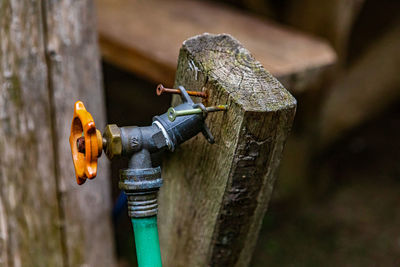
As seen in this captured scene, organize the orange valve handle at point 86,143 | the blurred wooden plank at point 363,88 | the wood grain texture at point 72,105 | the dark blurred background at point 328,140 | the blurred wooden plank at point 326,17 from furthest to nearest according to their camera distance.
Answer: the blurred wooden plank at point 363,88, the dark blurred background at point 328,140, the blurred wooden plank at point 326,17, the wood grain texture at point 72,105, the orange valve handle at point 86,143

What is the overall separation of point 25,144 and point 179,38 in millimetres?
754

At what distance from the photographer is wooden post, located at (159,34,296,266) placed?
0.80 metres

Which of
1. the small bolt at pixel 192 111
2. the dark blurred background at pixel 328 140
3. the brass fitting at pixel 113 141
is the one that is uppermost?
the small bolt at pixel 192 111

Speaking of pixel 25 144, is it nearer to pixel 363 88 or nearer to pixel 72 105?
pixel 72 105

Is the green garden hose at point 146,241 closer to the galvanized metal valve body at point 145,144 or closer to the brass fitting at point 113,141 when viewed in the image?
the galvanized metal valve body at point 145,144

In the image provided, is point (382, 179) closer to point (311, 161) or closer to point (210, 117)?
point (311, 161)

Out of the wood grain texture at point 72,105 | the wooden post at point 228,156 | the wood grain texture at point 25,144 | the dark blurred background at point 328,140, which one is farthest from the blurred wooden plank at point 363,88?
the wooden post at point 228,156

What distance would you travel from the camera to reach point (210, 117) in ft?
2.81

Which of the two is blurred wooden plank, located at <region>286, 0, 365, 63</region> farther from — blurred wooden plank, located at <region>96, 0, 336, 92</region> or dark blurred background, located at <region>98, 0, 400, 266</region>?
blurred wooden plank, located at <region>96, 0, 336, 92</region>

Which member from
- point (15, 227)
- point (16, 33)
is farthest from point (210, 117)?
point (15, 227)

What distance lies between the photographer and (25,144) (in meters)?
1.44

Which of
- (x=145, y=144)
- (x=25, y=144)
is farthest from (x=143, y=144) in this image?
(x=25, y=144)

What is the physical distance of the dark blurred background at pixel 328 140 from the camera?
100.0 inches

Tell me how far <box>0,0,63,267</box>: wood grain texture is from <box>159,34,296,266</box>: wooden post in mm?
564
